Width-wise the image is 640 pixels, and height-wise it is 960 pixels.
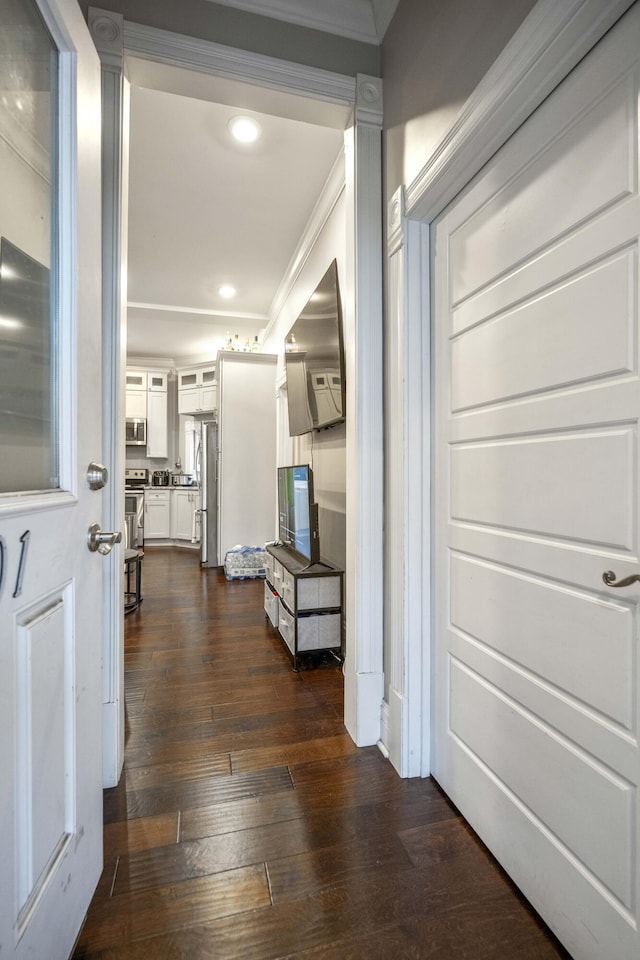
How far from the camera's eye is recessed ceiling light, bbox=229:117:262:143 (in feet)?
7.55

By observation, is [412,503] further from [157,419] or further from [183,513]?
[157,419]

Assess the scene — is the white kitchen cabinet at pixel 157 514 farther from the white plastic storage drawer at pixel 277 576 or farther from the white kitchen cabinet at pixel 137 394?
the white plastic storage drawer at pixel 277 576

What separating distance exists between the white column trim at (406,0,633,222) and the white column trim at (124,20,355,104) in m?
0.70

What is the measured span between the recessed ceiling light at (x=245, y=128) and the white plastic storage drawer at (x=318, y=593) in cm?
243

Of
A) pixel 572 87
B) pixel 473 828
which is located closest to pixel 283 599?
pixel 473 828

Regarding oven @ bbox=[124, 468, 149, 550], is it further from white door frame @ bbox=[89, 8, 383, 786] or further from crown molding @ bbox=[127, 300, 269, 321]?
white door frame @ bbox=[89, 8, 383, 786]

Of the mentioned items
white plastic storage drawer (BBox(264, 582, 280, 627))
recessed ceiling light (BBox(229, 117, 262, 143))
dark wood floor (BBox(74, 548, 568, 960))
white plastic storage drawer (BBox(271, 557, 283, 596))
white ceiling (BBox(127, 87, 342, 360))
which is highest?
white ceiling (BBox(127, 87, 342, 360))

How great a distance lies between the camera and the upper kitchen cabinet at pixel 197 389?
20.8 feet

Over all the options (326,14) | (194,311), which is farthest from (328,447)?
(194,311)

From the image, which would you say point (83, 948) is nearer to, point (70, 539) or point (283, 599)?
point (70, 539)

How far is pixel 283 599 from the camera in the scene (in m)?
2.74

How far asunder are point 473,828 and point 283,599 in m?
1.60

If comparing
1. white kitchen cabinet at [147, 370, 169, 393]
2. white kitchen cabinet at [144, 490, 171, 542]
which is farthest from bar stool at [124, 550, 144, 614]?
white kitchen cabinet at [147, 370, 169, 393]

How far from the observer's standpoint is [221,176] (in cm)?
278
